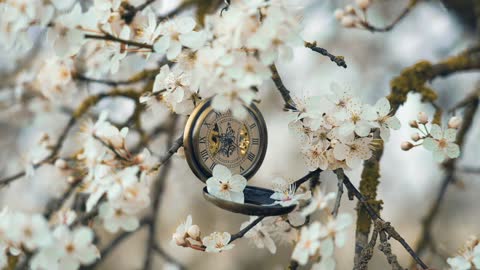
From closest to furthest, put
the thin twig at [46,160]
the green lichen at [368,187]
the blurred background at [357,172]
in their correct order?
1. the green lichen at [368,187]
2. the thin twig at [46,160]
3. the blurred background at [357,172]

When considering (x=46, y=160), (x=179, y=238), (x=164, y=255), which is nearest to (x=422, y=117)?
(x=179, y=238)

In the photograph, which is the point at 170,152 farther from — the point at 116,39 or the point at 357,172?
the point at 357,172

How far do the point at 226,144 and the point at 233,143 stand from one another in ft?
0.04

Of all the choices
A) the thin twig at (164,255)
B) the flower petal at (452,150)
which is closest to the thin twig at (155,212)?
the thin twig at (164,255)

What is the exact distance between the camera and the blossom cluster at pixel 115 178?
39.0 inches

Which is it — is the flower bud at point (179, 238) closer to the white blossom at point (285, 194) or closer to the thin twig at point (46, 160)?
the white blossom at point (285, 194)

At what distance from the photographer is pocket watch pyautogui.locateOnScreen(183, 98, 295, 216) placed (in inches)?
46.6

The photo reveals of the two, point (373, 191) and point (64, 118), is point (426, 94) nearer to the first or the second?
point (373, 191)

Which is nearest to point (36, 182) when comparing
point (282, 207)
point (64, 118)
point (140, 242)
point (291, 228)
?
point (64, 118)

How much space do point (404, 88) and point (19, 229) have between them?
3.13 feet

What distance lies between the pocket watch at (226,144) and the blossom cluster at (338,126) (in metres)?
0.09

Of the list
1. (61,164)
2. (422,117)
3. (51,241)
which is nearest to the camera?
(51,241)

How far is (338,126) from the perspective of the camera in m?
1.17

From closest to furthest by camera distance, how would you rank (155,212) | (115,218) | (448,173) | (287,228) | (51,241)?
(51,241)
(115,218)
(287,228)
(448,173)
(155,212)
